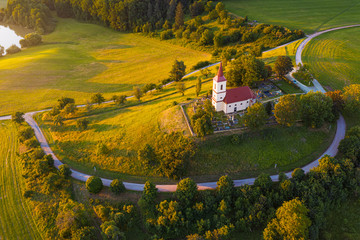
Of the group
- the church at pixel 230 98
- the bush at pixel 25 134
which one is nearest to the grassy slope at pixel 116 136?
the bush at pixel 25 134

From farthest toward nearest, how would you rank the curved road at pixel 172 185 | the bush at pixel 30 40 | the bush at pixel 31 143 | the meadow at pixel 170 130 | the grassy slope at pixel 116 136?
the bush at pixel 30 40 < the bush at pixel 31 143 < the grassy slope at pixel 116 136 < the meadow at pixel 170 130 < the curved road at pixel 172 185

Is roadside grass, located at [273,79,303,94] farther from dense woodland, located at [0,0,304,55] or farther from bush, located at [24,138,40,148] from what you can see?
bush, located at [24,138,40,148]

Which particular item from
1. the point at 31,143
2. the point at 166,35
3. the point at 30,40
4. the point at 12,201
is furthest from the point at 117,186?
the point at 30,40

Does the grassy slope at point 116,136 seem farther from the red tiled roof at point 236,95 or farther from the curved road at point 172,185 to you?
the red tiled roof at point 236,95

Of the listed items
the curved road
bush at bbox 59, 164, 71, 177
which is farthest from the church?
bush at bbox 59, 164, 71, 177

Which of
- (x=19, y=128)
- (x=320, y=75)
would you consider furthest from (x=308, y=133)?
(x=19, y=128)

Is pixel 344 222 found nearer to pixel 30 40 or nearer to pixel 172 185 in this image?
pixel 172 185
